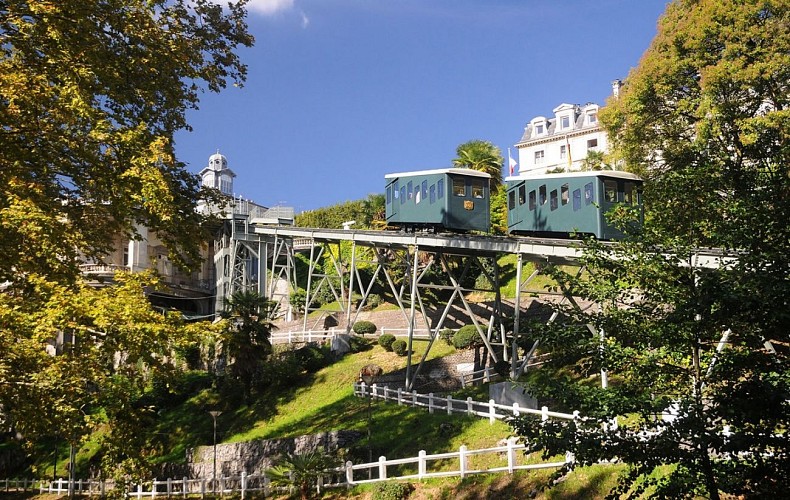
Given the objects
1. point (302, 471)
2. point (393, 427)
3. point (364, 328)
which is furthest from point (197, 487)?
point (364, 328)

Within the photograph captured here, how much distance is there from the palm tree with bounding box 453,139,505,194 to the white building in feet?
67.8

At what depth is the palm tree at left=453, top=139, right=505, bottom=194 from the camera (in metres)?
46.6

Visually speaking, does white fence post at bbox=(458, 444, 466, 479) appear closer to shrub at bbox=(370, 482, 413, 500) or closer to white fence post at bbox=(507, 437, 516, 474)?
white fence post at bbox=(507, 437, 516, 474)

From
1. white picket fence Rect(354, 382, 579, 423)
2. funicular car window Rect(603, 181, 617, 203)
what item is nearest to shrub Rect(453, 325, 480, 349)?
white picket fence Rect(354, 382, 579, 423)

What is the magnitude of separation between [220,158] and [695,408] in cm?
8398

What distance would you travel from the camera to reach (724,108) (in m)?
28.4

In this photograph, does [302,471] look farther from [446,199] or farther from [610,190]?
[610,190]

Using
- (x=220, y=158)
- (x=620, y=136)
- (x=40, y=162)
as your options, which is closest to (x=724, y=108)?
(x=620, y=136)

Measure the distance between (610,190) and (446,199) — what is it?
6880 mm

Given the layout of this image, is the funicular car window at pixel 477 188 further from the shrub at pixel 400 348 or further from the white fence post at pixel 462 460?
the white fence post at pixel 462 460

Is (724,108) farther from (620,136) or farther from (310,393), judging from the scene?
(310,393)

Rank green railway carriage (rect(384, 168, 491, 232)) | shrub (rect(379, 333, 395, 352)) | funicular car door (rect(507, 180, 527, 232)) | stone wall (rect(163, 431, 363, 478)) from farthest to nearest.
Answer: shrub (rect(379, 333, 395, 352)) < green railway carriage (rect(384, 168, 491, 232)) < funicular car door (rect(507, 180, 527, 232)) < stone wall (rect(163, 431, 363, 478))

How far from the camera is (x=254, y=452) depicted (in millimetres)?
27625

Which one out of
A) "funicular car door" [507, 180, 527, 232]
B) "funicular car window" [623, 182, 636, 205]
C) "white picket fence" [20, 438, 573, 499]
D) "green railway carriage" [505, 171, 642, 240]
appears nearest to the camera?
"white picket fence" [20, 438, 573, 499]
